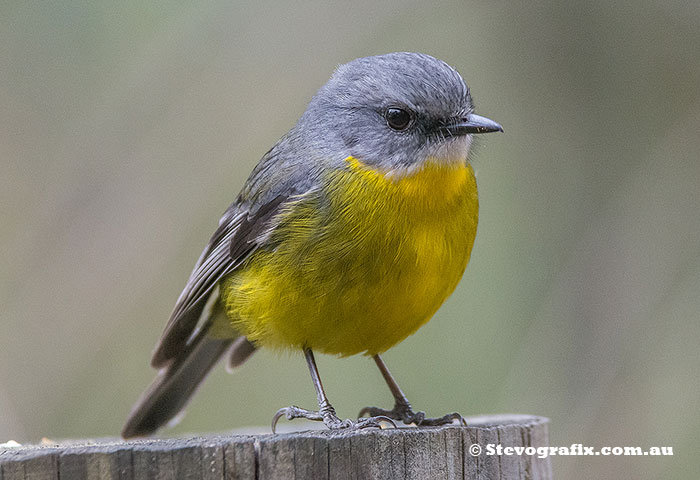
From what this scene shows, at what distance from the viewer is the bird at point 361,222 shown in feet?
14.4

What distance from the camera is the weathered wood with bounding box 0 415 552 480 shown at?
3.04m

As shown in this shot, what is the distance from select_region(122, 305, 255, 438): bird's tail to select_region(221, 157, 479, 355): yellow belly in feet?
3.13

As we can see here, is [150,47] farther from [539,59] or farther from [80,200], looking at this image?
[539,59]

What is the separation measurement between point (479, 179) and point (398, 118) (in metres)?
3.31

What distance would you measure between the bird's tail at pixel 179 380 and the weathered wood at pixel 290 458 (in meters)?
2.10

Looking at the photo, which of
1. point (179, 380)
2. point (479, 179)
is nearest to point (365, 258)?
point (179, 380)

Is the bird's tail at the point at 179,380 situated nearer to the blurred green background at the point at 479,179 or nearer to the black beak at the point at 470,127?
the blurred green background at the point at 479,179

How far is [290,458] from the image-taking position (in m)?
3.24

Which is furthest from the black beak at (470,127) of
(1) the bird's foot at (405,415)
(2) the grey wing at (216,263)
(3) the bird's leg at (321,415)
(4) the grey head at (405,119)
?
(1) the bird's foot at (405,415)

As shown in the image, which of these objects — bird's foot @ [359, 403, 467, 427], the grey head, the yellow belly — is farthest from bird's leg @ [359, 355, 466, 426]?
the grey head

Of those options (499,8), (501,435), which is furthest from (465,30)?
(501,435)

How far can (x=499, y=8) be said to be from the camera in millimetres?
7145

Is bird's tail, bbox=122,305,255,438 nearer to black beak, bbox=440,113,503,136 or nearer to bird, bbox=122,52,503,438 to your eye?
bird, bbox=122,52,503,438

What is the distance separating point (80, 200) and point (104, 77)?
1.08 meters
